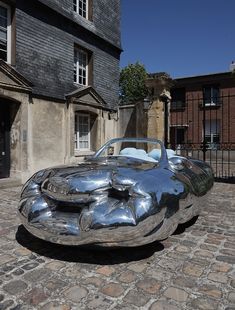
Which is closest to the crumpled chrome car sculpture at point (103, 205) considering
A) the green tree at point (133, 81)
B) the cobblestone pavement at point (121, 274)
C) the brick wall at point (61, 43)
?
the cobblestone pavement at point (121, 274)

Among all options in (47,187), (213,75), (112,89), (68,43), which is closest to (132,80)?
Answer: (213,75)

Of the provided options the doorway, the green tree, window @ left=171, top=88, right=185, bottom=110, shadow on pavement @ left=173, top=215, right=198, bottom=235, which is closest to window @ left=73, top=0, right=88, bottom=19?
the doorway

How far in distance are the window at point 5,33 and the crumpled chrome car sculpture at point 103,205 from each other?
708cm

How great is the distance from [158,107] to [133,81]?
25.1 m

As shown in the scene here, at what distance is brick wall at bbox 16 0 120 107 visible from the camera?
32.6ft

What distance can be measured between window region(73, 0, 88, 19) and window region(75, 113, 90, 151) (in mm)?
A: 4287

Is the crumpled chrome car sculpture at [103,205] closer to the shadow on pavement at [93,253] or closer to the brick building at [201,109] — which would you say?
the shadow on pavement at [93,253]

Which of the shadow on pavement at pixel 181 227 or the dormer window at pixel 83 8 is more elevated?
the dormer window at pixel 83 8

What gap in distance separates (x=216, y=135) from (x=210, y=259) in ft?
63.4

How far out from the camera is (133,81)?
1344 inches

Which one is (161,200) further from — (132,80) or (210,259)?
(132,80)

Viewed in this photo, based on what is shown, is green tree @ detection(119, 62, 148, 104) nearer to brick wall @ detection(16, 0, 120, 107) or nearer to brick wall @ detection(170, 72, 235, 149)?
brick wall @ detection(170, 72, 235, 149)

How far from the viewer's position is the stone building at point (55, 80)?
31.3 ft

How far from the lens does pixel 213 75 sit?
22047 millimetres
